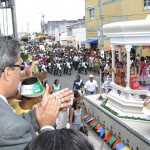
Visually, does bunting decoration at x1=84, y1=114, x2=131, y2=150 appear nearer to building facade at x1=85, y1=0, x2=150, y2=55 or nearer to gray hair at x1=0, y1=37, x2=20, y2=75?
gray hair at x1=0, y1=37, x2=20, y2=75

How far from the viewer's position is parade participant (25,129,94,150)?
1.25 metres

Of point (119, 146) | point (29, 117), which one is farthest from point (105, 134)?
point (29, 117)

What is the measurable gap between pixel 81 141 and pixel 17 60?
100cm

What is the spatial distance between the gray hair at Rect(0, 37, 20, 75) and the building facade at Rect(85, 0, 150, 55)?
787 inches

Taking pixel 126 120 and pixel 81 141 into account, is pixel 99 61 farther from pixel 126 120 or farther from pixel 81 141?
pixel 81 141

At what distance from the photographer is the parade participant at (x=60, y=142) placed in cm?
125

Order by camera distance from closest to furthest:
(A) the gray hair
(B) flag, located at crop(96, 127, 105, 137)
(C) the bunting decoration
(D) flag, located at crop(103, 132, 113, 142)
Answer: (A) the gray hair
(C) the bunting decoration
(D) flag, located at crop(103, 132, 113, 142)
(B) flag, located at crop(96, 127, 105, 137)

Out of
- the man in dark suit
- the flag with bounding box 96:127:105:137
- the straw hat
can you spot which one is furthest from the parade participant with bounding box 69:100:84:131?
the man in dark suit

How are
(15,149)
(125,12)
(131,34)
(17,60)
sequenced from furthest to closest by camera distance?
(125,12) < (131,34) < (17,60) < (15,149)

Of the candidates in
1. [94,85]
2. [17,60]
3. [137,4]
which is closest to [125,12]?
[137,4]

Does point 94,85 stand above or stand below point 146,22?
below

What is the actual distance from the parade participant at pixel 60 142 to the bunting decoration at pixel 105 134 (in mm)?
5372

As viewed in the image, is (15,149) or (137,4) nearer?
(15,149)

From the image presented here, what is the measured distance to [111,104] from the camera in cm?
847
